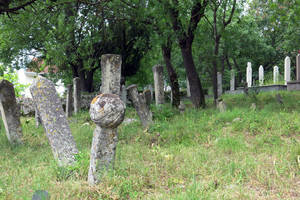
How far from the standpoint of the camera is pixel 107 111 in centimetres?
333

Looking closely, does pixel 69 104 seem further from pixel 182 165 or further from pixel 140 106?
pixel 182 165

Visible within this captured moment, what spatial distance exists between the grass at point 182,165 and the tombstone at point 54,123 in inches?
8.1

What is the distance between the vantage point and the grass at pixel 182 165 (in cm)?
336

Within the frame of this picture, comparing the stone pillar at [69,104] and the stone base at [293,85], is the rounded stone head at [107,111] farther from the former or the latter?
the stone base at [293,85]

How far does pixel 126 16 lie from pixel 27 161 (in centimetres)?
801

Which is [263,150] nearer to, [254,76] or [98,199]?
[98,199]

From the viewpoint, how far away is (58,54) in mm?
11445

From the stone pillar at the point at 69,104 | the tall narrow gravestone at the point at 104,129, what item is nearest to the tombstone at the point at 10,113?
the tall narrow gravestone at the point at 104,129

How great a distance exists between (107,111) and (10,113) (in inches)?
174

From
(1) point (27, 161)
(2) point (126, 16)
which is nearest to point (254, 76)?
(2) point (126, 16)

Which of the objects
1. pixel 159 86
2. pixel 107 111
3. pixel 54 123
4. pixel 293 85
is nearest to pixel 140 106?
pixel 159 86

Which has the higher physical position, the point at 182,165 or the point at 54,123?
the point at 54,123

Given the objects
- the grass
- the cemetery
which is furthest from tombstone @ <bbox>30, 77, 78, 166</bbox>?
the grass

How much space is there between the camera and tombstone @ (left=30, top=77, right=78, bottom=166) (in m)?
4.26
